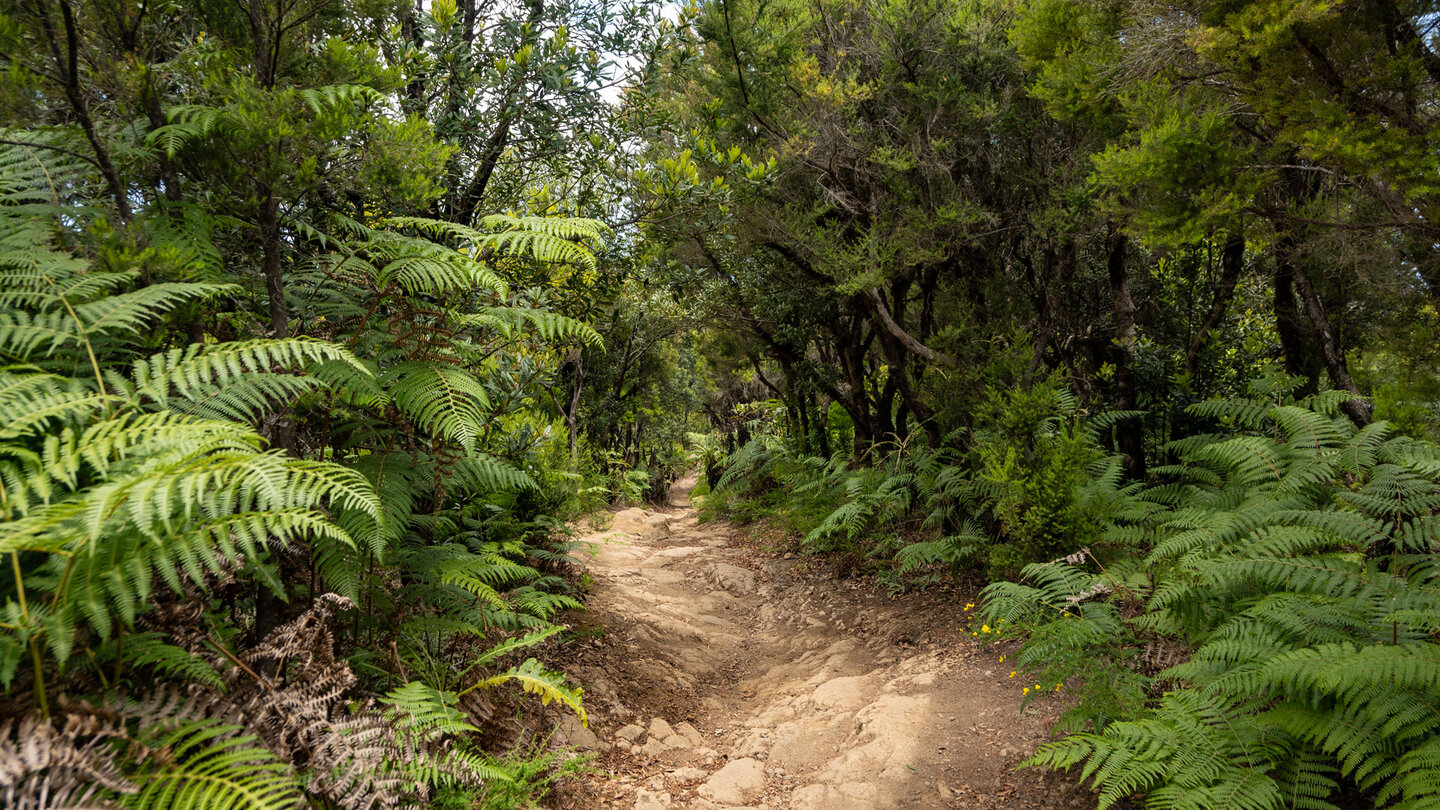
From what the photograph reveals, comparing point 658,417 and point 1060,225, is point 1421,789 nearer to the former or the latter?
point 1060,225

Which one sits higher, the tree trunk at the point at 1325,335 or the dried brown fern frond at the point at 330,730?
the tree trunk at the point at 1325,335

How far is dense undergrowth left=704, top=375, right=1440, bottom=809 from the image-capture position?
7.48 feet

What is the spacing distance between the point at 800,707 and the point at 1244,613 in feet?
8.61

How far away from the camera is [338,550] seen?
2.49 m

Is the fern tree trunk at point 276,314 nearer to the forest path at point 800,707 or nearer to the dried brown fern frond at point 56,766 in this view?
the dried brown fern frond at point 56,766

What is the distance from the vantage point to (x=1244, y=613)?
115 inches

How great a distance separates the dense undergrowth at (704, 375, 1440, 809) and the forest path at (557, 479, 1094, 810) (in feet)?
1.41

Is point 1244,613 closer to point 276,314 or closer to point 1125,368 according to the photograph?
point 276,314

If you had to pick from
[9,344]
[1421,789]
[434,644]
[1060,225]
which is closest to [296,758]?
[434,644]

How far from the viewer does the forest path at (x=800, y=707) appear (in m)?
3.31

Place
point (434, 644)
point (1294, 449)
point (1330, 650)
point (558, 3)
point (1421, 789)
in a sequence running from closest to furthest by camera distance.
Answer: point (1421, 789) → point (1330, 650) → point (434, 644) → point (1294, 449) → point (558, 3)

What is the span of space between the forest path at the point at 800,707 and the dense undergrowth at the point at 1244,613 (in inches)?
16.9

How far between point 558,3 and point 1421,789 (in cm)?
573

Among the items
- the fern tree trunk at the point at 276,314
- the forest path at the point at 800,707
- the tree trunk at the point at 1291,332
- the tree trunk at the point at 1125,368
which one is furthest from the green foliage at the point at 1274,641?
the tree trunk at the point at 1291,332
